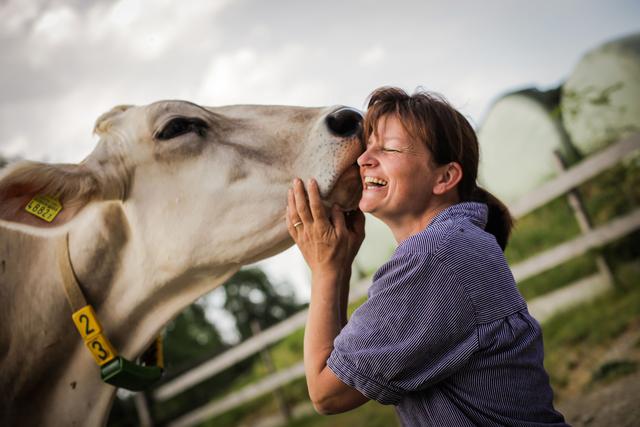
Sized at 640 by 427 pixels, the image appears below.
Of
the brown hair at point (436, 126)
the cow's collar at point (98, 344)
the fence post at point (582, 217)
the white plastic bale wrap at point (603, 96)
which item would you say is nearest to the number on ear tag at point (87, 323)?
the cow's collar at point (98, 344)

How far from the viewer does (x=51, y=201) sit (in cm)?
199

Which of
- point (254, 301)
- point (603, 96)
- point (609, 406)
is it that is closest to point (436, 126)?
point (609, 406)

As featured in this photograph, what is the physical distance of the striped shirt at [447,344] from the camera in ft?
4.47

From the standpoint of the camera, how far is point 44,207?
1.98m

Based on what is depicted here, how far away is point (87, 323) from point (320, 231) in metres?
0.98

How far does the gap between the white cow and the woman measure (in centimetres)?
33

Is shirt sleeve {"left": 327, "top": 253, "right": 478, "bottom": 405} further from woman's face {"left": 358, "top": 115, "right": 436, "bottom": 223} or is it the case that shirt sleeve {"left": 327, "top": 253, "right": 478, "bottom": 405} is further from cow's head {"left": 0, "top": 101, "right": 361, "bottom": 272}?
cow's head {"left": 0, "top": 101, "right": 361, "bottom": 272}

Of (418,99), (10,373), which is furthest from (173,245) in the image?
(418,99)

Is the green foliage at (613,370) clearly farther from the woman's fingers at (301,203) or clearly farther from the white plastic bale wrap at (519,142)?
the white plastic bale wrap at (519,142)

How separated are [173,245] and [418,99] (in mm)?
1126

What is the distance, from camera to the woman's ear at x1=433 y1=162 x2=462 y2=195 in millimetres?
1725

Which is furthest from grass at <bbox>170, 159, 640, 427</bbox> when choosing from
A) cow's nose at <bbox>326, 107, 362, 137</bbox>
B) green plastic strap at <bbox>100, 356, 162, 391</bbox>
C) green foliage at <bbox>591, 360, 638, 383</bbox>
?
green plastic strap at <bbox>100, 356, 162, 391</bbox>

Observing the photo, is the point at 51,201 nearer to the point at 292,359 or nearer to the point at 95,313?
the point at 95,313

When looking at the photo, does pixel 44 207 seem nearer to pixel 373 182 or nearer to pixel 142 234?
pixel 142 234
